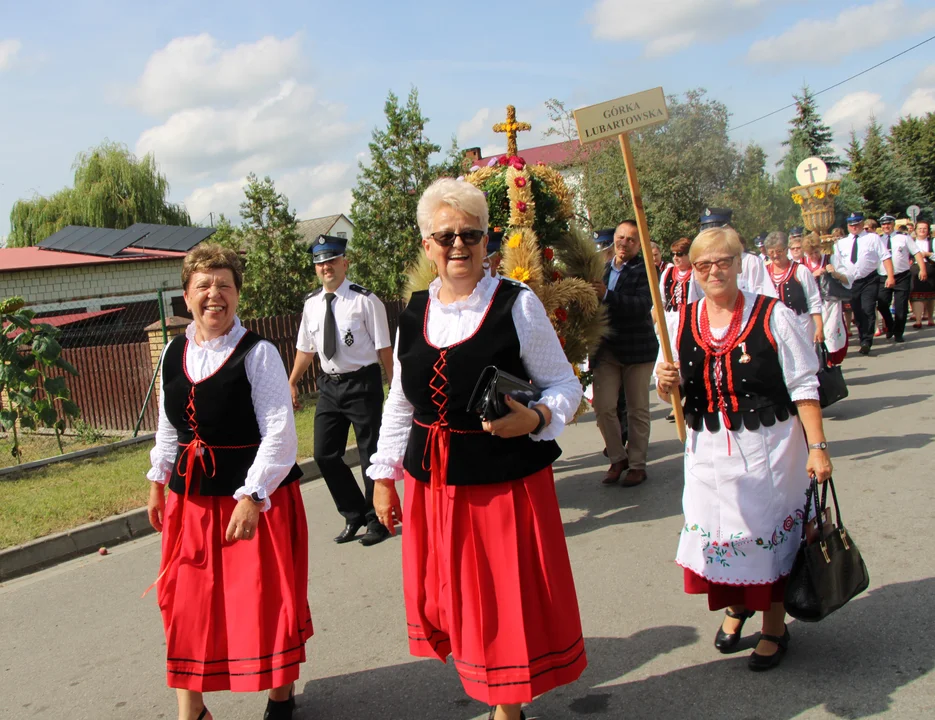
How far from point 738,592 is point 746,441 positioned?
2.21 feet

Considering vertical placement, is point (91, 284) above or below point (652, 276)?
above

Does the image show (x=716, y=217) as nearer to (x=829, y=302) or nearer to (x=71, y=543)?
(x=829, y=302)

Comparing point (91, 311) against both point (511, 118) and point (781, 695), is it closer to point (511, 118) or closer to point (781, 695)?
point (511, 118)

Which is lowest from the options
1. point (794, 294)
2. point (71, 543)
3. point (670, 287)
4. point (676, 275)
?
point (71, 543)

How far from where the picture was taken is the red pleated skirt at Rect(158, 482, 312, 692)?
321 centimetres

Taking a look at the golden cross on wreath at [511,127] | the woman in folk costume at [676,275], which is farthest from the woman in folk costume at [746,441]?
the woman in folk costume at [676,275]

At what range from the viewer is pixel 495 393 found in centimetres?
283

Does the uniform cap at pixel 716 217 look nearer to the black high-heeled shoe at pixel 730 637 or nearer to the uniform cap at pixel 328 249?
the uniform cap at pixel 328 249

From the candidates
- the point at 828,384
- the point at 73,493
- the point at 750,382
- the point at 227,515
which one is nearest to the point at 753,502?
the point at 750,382

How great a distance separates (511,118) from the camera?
6141mm

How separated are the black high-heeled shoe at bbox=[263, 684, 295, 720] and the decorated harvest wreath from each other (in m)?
2.75

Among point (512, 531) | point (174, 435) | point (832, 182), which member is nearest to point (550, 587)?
point (512, 531)

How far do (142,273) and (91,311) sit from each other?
5.26ft

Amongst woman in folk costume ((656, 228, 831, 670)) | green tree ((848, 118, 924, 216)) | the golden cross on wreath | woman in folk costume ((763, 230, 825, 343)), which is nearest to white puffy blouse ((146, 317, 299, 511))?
woman in folk costume ((656, 228, 831, 670))
